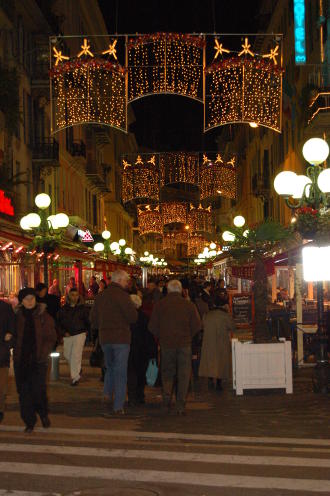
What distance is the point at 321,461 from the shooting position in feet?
28.4

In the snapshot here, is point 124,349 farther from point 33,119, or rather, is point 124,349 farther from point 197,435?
point 33,119

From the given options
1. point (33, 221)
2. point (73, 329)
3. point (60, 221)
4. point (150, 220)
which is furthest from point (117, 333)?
point (150, 220)

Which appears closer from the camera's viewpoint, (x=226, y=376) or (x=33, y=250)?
(x=226, y=376)

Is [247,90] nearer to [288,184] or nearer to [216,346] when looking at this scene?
[288,184]

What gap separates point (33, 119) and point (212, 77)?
17.8 meters

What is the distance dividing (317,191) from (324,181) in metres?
0.43

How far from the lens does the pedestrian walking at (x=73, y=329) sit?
15148mm

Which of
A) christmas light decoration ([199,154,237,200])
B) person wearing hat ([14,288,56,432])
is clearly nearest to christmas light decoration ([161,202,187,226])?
christmas light decoration ([199,154,237,200])

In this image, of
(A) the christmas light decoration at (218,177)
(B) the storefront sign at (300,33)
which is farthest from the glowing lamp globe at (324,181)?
(A) the christmas light decoration at (218,177)

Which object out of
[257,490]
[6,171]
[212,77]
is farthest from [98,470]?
[6,171]

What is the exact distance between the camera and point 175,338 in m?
11.9

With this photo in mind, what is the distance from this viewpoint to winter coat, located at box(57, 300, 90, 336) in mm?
15125

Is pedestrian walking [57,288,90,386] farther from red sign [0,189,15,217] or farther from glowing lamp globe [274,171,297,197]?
red sign [0,189,15,217]

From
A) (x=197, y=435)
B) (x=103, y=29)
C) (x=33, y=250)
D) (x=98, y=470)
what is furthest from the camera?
(x=103, y=29)
